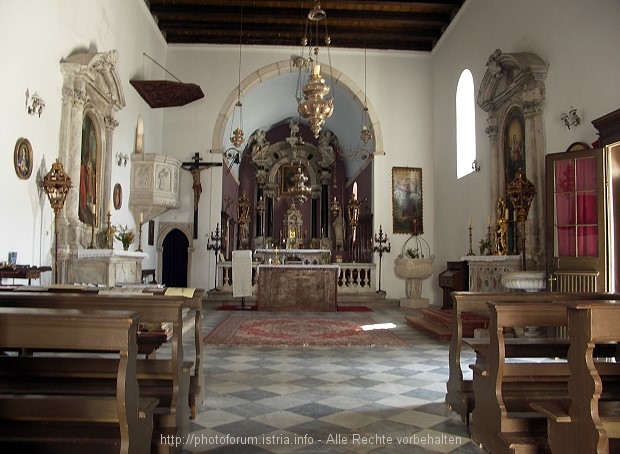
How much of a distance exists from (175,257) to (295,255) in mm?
3097

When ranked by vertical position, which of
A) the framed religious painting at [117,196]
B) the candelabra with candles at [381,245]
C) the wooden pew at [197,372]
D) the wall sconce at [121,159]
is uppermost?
the wall sconce at [121,159]

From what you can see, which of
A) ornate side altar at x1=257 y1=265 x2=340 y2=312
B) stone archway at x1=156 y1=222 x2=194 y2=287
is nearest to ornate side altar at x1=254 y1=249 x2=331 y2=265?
ornate side altar at x1=257 y1=265 x2=340 y2=312

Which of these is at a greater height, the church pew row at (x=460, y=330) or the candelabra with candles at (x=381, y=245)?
the candelabra with candles at (x=381, y=245)

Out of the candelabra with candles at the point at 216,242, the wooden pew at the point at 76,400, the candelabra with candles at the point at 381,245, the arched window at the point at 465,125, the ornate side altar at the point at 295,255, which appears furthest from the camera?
the candelabra with candles at the point at 381,245

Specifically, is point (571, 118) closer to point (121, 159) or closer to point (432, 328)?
point (432, 328)

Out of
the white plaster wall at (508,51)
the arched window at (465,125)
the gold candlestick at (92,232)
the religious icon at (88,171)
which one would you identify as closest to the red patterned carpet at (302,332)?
the gold candlestick at (92,232)

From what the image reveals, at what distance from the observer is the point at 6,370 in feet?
10.5

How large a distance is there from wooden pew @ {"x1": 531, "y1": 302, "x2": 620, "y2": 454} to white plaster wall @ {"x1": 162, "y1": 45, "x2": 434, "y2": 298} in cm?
1091

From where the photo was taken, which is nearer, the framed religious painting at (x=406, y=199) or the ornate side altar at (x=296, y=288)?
the ornate side altar at (x=296, y=288)

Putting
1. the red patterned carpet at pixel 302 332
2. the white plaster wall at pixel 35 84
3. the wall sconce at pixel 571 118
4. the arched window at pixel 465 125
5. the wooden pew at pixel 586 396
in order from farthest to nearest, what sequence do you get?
the arched window at pixel 465 125, the wall sconce at pixel 571 118, the red patterned carpet at pixel 302 332, the white plaster wall at pixel 35 84, the wooden pew at pixel 586 396

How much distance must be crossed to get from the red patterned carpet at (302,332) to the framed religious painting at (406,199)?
4.01 metres

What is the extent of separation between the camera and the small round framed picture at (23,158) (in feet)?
20.7

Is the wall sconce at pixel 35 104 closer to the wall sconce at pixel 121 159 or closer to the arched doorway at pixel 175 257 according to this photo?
the wall sconce at pixel 121 159

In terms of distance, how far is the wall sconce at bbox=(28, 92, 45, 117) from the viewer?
6.65 metres
